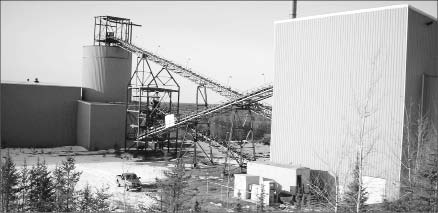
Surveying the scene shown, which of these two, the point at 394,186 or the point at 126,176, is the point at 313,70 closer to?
the point at 394,186

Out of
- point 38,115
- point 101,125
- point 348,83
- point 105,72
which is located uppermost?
point 105,72

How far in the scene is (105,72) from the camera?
43844mm

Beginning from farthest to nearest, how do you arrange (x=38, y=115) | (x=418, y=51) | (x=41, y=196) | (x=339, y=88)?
(x=38, y=115)
(x=339, y=88)
(x=418, y=51)
(x=41, y=196)

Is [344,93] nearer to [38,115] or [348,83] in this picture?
[348,83]

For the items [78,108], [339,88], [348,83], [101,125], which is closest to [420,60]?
[348,83]

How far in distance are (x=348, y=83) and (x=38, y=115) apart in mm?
32141

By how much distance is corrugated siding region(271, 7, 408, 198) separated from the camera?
20219 millimetres

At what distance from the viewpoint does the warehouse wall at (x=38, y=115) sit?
4062 cm

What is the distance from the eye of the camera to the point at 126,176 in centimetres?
2455

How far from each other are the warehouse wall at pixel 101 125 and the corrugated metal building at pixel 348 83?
68.0 ft

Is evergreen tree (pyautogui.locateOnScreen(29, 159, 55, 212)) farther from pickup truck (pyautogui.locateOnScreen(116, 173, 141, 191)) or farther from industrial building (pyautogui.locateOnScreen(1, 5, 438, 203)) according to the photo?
industrial building (pyautogui.locateOnScreen(1, 5, 438, 203))

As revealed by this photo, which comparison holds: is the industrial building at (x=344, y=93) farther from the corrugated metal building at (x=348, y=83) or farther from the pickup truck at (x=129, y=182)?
the pickup truck at (x=129, y=182)

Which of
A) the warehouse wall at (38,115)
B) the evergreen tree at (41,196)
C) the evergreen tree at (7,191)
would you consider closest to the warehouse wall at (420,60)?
the evergreen tree at (41,196)

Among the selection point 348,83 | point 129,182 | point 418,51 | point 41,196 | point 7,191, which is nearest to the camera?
point 41,196
